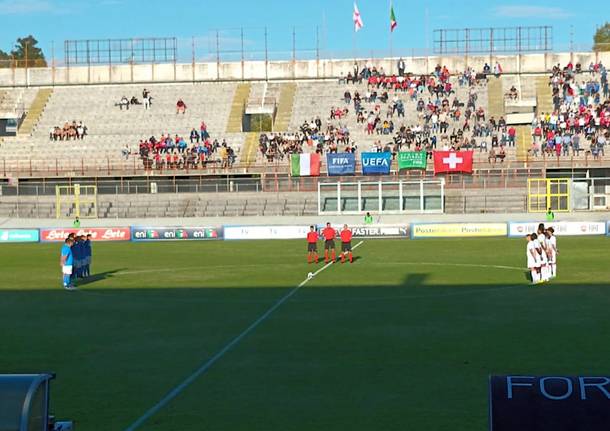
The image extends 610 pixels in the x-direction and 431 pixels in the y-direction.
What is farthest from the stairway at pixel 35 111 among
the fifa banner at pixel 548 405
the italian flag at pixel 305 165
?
the fifa banner at pixel 548 405

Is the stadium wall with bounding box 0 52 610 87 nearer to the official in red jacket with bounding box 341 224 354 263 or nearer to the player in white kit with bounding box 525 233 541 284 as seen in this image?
the official in red jacket with bounding box 341 224 354 263

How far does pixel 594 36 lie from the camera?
5969 inches

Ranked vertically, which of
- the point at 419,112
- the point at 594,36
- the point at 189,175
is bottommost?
the point at 189,175

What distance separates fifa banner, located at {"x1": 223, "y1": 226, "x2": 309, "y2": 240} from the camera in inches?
2114

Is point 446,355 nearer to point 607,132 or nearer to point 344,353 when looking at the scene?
point 344,353

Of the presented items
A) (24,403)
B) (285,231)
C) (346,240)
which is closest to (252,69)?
(285,231)

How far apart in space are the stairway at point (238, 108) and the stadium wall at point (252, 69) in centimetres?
206

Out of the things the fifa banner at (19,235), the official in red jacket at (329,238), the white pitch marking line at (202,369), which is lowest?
the white pitch marking line at (202,369)

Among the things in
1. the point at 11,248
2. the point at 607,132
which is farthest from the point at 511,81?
the point at 11,248

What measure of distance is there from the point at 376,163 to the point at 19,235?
76.8 ft

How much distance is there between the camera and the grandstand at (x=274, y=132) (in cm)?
6569

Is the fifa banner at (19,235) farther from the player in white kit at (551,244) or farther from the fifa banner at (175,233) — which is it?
the player in white kit at (551,244)

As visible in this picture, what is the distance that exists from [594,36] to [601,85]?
81.2 meters

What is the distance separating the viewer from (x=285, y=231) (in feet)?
176
